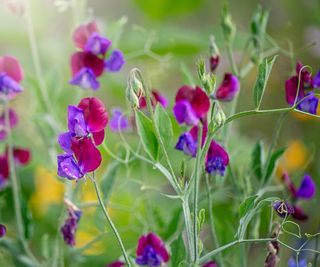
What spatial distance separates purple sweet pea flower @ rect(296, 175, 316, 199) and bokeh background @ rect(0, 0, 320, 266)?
0.08ft

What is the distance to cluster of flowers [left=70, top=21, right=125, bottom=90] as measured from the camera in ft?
2.76

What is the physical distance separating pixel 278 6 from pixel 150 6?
0.51m

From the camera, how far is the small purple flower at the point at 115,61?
837mm

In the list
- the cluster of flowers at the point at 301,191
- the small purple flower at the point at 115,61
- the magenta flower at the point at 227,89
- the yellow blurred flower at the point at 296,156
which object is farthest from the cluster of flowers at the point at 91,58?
the yellow blurred flower at the point at 296,156

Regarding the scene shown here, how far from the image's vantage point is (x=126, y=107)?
1.54 metres

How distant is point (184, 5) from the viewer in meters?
1.62

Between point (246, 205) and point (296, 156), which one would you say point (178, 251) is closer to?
point (246, 205)

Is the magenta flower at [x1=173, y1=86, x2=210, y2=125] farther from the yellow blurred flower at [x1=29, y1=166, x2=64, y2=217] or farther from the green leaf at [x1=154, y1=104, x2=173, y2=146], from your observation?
the yellow blurred flower at [x1=29, y1=166, x2=64, y2=217]

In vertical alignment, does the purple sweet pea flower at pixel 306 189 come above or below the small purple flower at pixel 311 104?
below

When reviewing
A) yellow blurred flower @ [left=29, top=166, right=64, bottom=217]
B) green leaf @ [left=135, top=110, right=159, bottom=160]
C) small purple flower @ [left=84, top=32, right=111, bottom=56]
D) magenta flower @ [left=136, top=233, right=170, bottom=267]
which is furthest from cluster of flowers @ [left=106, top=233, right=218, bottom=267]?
yellow blurred flower @ [left=29, top=166, right=64, bottom=217]

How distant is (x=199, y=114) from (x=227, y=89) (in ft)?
0.22

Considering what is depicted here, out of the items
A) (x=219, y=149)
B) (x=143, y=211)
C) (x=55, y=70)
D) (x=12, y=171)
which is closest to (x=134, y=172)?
(x=143, y=211)

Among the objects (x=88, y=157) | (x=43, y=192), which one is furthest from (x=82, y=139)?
(x=43, y=192)

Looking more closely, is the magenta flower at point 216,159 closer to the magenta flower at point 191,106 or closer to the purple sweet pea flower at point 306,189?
the magenta flower at point 191,106
